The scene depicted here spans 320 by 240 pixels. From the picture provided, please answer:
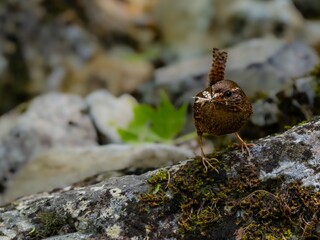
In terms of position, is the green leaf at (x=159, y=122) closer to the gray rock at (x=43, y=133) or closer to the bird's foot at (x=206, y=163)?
the gray rock at (x=43, y=133)

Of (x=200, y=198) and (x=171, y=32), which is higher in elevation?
(x=200, y=198)

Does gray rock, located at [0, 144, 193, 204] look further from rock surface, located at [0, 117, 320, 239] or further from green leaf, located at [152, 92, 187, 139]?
rock surface, located at [0, 117, 320, 239]

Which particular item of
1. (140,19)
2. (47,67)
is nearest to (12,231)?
(47,67)

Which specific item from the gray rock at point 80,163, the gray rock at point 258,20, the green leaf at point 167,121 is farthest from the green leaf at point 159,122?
the gray rock at point 258,20

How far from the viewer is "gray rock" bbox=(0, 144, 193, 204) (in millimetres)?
5324

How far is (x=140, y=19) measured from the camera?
14734 mm

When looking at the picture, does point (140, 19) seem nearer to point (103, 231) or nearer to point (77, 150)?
point (77, 150)

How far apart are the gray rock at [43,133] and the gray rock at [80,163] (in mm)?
818

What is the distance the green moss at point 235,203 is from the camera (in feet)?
9.80

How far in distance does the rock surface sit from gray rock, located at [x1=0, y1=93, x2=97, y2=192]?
3417 millimetres

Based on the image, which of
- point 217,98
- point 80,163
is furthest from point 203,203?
point 80,163

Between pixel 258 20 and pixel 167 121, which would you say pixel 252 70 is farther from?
pixel 258 20

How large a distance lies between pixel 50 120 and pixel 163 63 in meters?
6.09

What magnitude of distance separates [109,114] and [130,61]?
17.0ft
